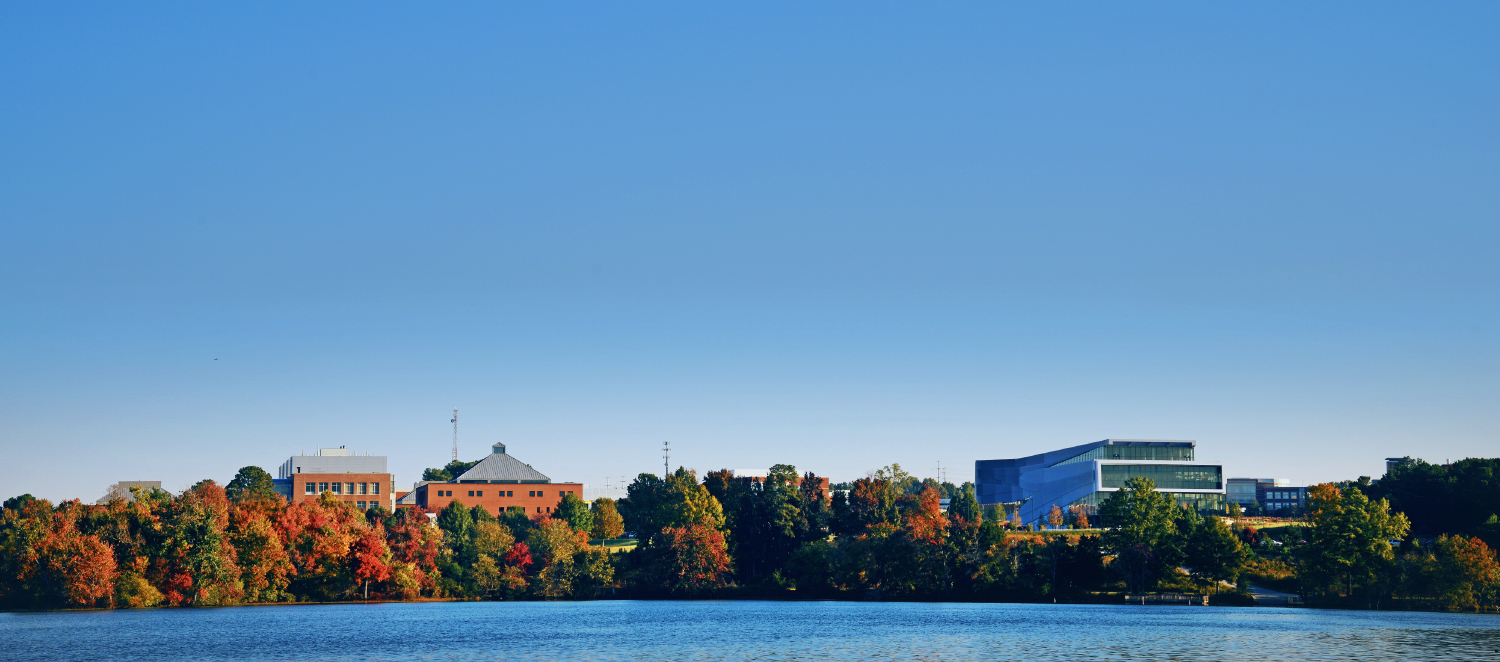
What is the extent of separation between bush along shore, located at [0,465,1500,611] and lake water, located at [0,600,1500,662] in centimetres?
753

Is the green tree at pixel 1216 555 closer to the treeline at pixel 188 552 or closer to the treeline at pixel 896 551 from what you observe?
the treeline at pixel 896 551

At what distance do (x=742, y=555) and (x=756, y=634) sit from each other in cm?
7476

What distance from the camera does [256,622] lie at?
96188 mm

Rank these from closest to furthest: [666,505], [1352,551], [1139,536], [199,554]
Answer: [199,554]
[1352,551]
[1139,536]
[666,505]

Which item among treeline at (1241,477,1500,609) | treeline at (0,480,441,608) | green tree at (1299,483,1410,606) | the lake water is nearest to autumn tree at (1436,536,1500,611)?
treeline at (1241,477,1500,609)

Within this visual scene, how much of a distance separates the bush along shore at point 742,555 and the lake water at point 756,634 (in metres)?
7.53

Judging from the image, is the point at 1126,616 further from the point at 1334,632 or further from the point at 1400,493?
the point at 1400,493

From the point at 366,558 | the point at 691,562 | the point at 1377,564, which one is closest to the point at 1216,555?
the point at 1377,564

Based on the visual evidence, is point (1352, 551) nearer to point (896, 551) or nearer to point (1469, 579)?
point (1469, 579)

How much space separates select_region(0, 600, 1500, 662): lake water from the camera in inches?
2793

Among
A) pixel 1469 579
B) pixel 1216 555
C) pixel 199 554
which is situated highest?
pixel 199 554

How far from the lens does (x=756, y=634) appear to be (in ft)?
286

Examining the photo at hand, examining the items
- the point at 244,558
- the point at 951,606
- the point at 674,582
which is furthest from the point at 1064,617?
the point at 244,558

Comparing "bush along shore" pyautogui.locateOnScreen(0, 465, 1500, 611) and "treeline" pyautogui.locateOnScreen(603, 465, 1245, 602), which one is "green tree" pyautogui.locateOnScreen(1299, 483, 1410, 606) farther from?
"treeline" pyautogui.locateOnScreen(603, 465, 1245, 602)
